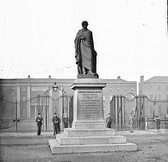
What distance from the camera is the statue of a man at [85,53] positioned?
1377 centimetres

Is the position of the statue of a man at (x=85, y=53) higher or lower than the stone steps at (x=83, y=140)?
higher

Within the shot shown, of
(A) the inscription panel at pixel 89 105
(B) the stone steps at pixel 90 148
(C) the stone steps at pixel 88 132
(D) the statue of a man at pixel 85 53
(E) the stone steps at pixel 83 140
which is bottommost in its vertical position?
(B) the stone steps at pixel 90 148

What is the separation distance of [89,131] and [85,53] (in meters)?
3.24

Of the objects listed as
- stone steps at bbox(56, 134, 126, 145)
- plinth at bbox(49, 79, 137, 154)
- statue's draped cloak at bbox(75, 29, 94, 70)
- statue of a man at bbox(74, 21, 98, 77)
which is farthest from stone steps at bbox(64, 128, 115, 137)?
statue's draped cloak at bbox(75, 29, 94, 70)

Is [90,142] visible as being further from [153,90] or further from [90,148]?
Answer: [153,90]

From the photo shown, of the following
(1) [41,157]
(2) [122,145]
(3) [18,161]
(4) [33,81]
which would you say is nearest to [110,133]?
(2) [122,145]

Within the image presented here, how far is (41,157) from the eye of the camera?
11.1 meters

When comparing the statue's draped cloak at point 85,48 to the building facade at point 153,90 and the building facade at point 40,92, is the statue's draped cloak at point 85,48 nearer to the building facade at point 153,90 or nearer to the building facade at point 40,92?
the building facade at point 40,92

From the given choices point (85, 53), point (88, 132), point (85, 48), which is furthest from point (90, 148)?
point (85, 48)

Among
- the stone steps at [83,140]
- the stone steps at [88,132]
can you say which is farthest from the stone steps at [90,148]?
the stone steps at [88,132]

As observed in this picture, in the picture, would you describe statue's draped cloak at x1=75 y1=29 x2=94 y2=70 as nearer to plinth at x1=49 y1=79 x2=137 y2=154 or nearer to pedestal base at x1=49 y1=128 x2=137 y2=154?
plinth at x1=49 y1=79 x2=137 y2=154

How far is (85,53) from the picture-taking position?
45.4 feet

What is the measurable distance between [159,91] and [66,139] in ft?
245

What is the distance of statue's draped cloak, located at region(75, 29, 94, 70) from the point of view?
45.2 ft
